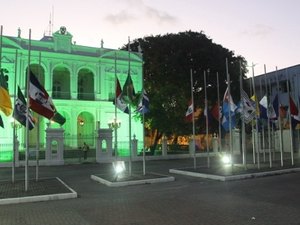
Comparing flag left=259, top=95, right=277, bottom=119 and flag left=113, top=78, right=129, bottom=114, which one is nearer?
flag left=113, top=78, right=129, bottom=114

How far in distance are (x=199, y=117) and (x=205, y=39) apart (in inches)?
374

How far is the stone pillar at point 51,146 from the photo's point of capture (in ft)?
91.4

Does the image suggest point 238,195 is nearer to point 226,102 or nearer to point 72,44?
point 226,102

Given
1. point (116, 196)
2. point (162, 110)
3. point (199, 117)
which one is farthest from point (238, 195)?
point (199, 117)

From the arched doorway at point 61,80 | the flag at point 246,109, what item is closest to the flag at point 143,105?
the flag at point 246,109

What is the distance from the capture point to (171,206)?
36.3 feet

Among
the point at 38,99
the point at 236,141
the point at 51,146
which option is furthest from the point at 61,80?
the point at 38,99

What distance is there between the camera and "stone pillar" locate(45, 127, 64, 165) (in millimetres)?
27859

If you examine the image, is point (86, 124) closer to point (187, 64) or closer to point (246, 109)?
point (187, 64)

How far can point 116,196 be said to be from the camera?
1312cm

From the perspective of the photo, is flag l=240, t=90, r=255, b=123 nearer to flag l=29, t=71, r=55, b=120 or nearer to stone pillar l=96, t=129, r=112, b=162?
flag l=29, t=71, r=55, b=120

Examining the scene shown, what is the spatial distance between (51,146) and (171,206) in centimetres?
1912

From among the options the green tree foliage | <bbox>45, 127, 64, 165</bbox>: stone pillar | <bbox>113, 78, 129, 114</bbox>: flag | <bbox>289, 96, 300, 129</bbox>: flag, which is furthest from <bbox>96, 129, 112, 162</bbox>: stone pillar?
<bbox>289, 96, 300, 129</bbox>: flag

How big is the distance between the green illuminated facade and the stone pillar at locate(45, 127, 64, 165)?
7.50 metres
